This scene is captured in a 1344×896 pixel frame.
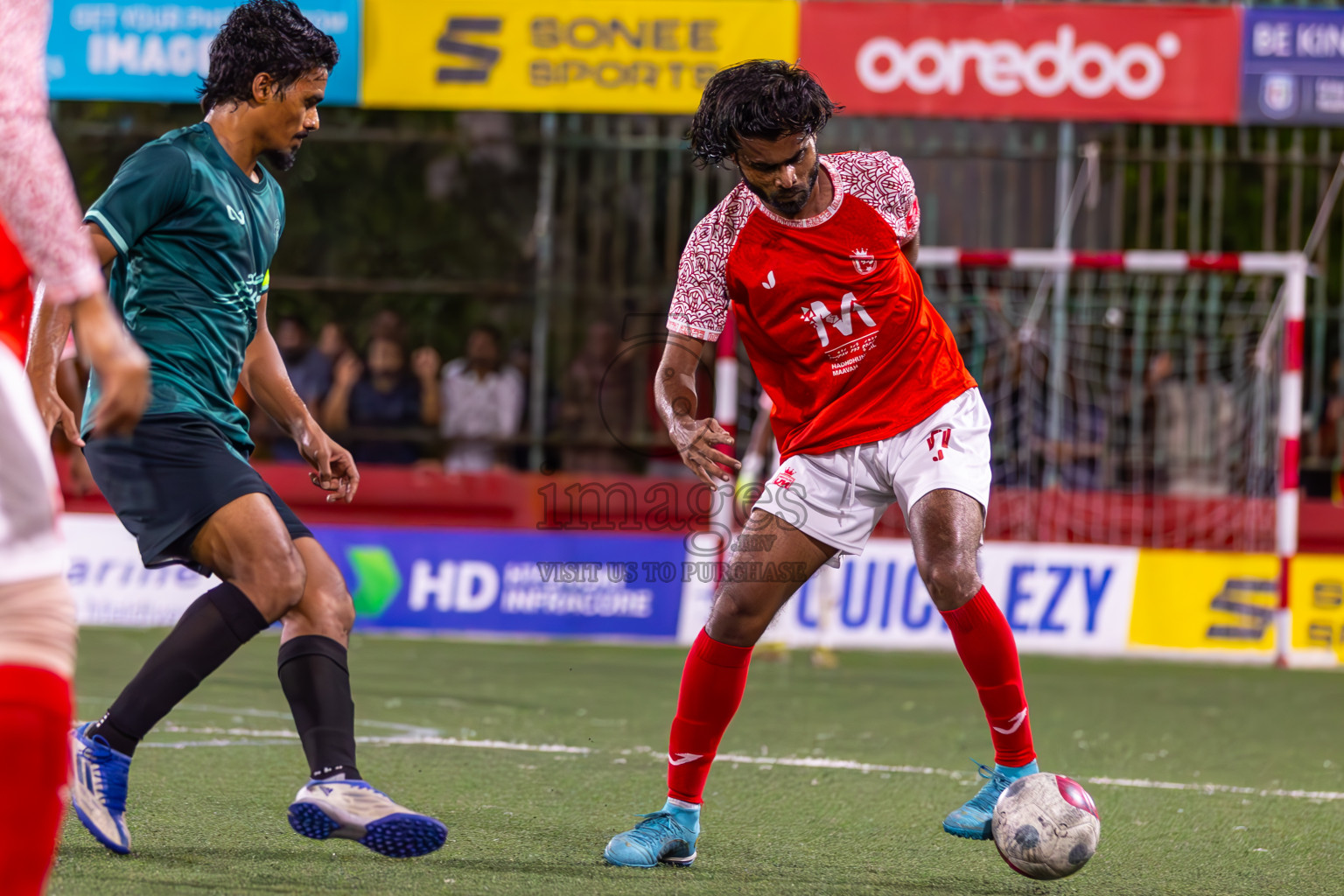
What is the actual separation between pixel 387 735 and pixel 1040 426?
6488 millimetres

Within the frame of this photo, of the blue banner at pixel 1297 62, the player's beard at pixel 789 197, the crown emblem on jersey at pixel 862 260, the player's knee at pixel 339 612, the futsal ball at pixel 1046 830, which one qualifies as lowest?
the futsal ball at pixel 1046 830

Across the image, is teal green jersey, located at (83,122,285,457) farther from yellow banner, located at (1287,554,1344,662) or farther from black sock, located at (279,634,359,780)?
yellow banner, located at (1287,554,1344,662)

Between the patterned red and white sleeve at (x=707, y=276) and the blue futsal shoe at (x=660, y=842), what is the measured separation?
1.27m

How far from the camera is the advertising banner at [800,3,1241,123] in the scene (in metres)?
11.1

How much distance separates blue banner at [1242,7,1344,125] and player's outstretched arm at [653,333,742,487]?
25.8ft

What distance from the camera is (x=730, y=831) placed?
4.75 metres

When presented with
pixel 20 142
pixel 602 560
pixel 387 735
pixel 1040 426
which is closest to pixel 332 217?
pixel 602 560

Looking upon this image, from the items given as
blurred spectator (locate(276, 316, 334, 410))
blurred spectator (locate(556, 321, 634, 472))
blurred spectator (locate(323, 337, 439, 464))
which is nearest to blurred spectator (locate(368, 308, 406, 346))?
blurred spectator (locate(323, 337, 439, 464))

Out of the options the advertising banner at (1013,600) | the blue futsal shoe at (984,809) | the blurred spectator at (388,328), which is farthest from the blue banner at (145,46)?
the blue futsal shoe at (984,809)

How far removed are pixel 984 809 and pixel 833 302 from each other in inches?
56.2

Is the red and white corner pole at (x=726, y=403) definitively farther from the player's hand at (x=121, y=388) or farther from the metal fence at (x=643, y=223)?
the player's hand at (x=121, y=388)

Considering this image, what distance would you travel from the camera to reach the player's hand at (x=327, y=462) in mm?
4398

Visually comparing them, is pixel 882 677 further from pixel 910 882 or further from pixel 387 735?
pixel 910 882

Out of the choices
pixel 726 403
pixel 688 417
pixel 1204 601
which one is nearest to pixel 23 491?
pixel 688 417
